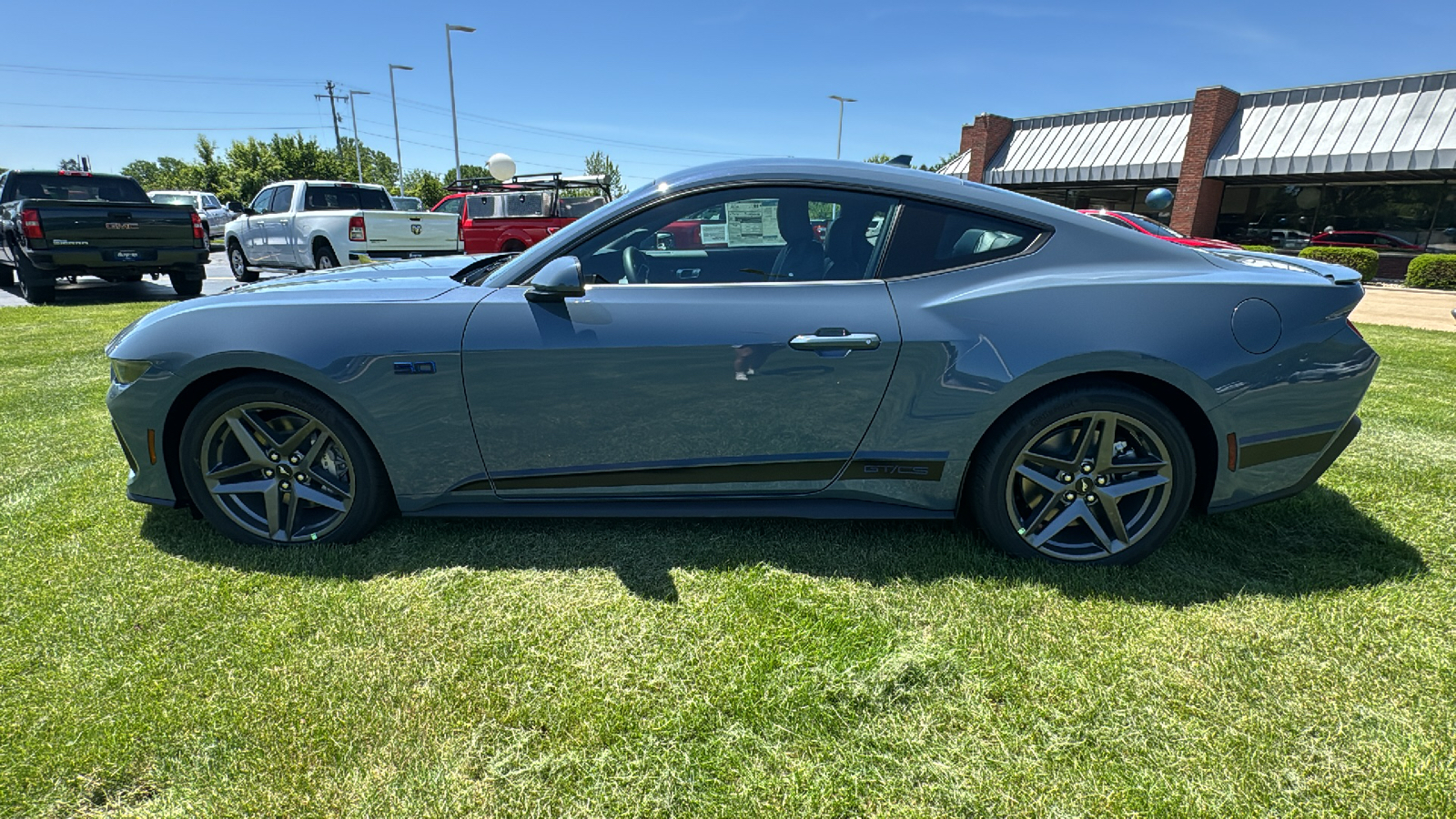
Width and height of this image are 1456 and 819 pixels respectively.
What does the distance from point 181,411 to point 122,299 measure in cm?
1017

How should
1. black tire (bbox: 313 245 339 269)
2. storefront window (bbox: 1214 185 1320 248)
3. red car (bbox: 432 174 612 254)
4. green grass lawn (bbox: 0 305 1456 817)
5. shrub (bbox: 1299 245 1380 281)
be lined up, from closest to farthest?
1. green grass lawn (bbox: 0 305 1456 817)
2. black tire (bbox: 313 245 339 269)
3. red car (bbox: 432 174 612 254)
4. shrub (bbox: 1299 245 1380 281)
5. storefront window (bbox: 1214 185 1320 248)

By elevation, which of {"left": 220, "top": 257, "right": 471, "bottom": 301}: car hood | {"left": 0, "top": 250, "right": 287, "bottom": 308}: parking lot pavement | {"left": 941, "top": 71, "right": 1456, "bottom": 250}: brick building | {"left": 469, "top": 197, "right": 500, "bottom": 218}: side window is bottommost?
{"left": 0, "top": 250, "right": 287, "bottom": 308}: parking lot pavement

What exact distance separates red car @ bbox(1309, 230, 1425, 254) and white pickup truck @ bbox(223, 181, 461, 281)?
2207 centimetres

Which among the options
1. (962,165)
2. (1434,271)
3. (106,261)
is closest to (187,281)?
(106,261)

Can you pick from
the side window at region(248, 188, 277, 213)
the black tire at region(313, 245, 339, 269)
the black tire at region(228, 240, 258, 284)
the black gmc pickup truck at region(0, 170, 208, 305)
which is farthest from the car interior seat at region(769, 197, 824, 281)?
the black tire at region(228, 240, 258, 284)

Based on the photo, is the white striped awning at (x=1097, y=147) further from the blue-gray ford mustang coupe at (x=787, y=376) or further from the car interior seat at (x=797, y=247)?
the car interior seat at (x=797, y=247)

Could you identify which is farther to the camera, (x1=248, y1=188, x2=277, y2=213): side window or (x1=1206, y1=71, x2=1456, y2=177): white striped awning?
(x1=1206, y1=71, x2=1456, y2=177): white striped awning

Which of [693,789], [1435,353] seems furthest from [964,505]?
[1435,353]

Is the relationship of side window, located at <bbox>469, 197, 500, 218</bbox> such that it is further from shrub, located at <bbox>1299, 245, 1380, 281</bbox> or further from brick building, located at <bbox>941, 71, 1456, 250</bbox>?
brick building, located at <bbox>941, 71, 1456, 250</bbox>

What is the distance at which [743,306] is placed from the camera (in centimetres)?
247

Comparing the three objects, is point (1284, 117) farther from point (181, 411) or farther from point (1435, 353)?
point (181, 411)

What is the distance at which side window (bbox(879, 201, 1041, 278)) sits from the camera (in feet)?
8.36

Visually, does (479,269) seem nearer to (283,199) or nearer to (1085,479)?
(1085,479)

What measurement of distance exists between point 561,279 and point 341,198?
12.0 metres
